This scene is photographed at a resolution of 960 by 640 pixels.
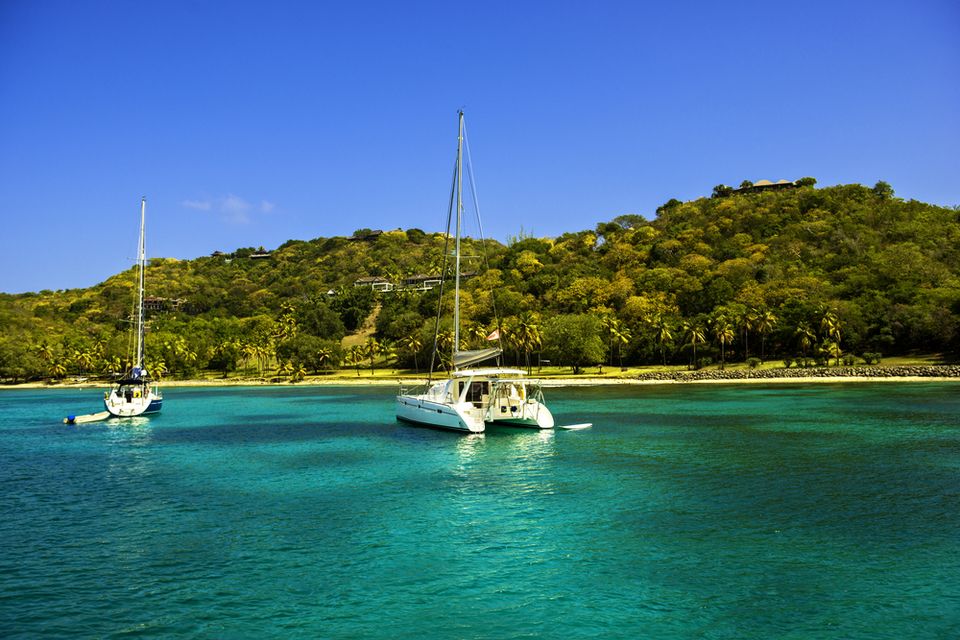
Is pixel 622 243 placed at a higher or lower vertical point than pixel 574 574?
higher

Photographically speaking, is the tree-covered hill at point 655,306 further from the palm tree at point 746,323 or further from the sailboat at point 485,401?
the sailboat at point 485,401

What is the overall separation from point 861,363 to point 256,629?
297 feet

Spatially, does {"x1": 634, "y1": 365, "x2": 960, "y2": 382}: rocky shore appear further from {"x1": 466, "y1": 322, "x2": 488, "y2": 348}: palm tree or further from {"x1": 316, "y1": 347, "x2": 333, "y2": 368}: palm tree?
{"x1": 316, "y1": 347, "x2": 333, "y2": 368}: palm tree

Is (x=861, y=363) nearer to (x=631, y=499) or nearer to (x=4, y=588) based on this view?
(x=631, y=499)

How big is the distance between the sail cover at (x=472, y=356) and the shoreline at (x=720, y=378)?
2731cm

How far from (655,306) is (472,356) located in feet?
251

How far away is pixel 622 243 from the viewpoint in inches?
5856

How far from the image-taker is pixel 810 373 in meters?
80.1

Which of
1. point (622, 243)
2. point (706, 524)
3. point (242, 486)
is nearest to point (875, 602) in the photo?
point (706, 524)

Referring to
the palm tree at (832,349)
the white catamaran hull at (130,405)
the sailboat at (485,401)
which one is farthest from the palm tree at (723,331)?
the white catamaran hull at (130,405)

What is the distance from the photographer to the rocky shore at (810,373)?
242 feet

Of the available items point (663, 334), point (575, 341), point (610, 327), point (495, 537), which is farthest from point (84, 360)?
point (495, 537)

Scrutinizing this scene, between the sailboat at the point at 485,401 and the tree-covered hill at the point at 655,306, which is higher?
the tree-covered hill at the point at 655,306

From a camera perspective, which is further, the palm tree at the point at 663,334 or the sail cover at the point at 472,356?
the palm tree at the point at 663,334
